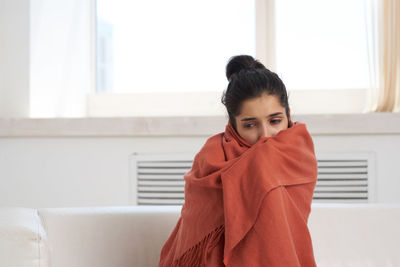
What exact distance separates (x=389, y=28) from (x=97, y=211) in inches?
59.2

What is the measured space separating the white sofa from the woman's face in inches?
16.8

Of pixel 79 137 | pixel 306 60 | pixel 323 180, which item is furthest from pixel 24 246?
pixel 306 60

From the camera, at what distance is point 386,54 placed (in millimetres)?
2080

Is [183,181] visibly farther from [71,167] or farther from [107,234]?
[107,234]

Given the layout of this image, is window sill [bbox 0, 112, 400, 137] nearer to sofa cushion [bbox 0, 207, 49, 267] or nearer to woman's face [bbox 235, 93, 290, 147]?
woman's face [bbox 235, 93, 290, 147]

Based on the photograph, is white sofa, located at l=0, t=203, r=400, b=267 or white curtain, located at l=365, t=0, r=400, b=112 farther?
white curtain, located at l=365, t=0, r=400, b=112

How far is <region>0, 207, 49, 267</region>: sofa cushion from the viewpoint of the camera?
781 millimetres

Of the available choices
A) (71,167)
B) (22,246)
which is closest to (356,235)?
(22,246)

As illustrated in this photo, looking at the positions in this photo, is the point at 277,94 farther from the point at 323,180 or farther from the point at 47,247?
the point at 323,180

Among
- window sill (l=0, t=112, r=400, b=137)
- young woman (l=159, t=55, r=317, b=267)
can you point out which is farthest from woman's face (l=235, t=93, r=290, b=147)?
window sill (l=0, t=112, r=400, b=137)

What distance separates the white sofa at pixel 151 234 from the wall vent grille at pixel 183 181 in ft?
1.82

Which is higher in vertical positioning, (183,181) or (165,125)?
(165,125)

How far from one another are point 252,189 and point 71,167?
4.26 ft

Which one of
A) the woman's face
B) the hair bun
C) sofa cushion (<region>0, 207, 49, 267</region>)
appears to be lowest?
sofa cushion (<region>0, 207, 49, 267</region>)
